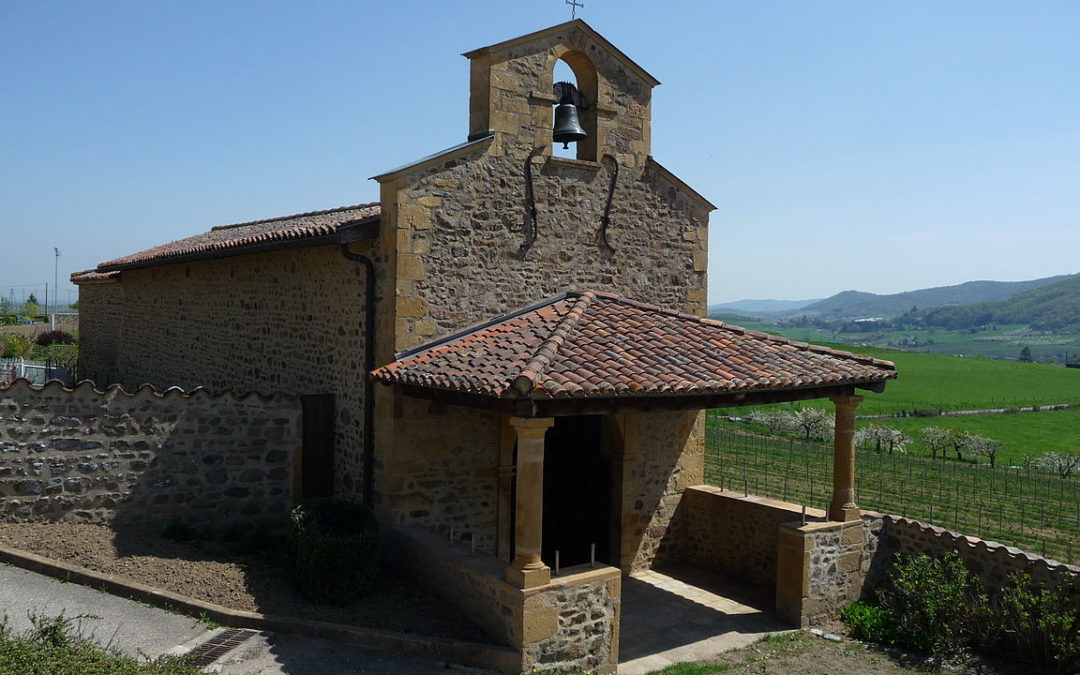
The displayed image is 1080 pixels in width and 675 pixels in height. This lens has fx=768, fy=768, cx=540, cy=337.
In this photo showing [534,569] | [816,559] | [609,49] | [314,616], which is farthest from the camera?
[609,49]

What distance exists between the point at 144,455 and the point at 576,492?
6.03 metres

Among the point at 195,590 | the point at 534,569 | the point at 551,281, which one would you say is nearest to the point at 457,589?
the point at 534,569

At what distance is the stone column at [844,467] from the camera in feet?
34.0

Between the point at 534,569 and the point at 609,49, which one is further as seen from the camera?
the point at 609,49

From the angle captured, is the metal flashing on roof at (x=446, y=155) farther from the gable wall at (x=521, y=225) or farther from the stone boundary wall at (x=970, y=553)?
the stone boundary wall at (x=970, y=553)

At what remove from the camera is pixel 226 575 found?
29.5ft

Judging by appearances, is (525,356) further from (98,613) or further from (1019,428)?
(1019,428)

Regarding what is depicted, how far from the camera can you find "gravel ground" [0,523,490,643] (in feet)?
27.4

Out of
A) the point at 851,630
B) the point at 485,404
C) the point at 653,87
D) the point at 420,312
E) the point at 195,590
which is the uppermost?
the point at 653,87

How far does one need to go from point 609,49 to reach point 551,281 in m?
3.58

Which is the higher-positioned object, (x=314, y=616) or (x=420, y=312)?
(x=420, y=312)

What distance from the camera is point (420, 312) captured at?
9727 mm

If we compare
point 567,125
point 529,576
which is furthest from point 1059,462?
point 529,576

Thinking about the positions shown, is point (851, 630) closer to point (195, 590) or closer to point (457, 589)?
point (457, 589)
